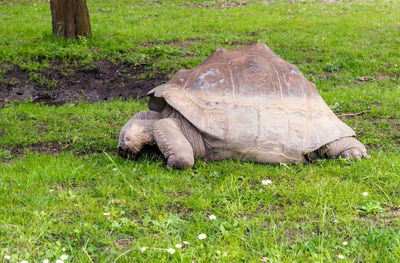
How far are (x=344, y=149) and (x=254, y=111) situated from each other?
3.57 ft

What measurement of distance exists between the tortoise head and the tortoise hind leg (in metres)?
1.89

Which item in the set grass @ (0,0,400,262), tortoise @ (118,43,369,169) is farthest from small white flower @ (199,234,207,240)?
tortoise @ (118,43,369,169)

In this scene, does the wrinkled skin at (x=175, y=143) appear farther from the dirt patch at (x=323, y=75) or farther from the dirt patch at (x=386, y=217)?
the dirt patch at (x=323, y=75)

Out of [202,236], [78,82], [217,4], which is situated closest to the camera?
[202,236]

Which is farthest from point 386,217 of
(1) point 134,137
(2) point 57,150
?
(2) point 57,150

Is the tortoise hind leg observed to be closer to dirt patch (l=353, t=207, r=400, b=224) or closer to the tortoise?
the tortoise

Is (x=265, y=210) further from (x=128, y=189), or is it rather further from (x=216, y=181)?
(x=128, y=189)

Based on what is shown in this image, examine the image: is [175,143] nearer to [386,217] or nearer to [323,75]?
[386,217]

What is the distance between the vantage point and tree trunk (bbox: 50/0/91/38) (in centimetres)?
865

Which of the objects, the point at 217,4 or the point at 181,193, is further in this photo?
the point at 217,4

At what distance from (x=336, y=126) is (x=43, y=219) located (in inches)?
124

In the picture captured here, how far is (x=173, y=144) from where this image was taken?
4258 mm

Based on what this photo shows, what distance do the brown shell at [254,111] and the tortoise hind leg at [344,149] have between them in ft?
0.28

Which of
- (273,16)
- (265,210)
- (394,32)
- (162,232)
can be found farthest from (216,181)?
(273,16)
